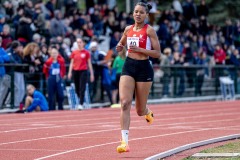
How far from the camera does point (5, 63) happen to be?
22578 millimetres

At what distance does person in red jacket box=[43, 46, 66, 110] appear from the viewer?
23516 millimetres

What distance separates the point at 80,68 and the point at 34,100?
81.5 inches

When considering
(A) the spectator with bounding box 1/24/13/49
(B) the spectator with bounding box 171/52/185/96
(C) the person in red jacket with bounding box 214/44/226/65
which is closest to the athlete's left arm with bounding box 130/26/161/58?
(A) the spectator with bounding box 1/24/13/49

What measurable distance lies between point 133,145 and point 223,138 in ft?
5.34

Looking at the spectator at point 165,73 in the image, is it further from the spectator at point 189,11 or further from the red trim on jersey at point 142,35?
the red trim on jersey at point 142,35

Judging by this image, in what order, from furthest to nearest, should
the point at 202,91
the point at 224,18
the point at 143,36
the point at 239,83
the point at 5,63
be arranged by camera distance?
the point at 224,18 < the point at 239,83 < the point at 202,91 < the point at 5,63 < the point at 143,36

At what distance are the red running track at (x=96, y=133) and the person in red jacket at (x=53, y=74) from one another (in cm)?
202

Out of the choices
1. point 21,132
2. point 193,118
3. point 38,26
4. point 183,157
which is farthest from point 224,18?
point 183,157

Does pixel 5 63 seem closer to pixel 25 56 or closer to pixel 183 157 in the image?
pixel 25 56

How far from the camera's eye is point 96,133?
15.1 m

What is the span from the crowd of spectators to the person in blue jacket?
310 millimetres

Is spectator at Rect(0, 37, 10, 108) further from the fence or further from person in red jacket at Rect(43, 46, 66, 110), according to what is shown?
the fence

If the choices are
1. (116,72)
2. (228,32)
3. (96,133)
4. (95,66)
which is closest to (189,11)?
(228,32)

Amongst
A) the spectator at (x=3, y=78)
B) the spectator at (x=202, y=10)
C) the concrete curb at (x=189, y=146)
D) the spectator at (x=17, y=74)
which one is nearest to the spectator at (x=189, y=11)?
the spectator at (x=202, y=10)
